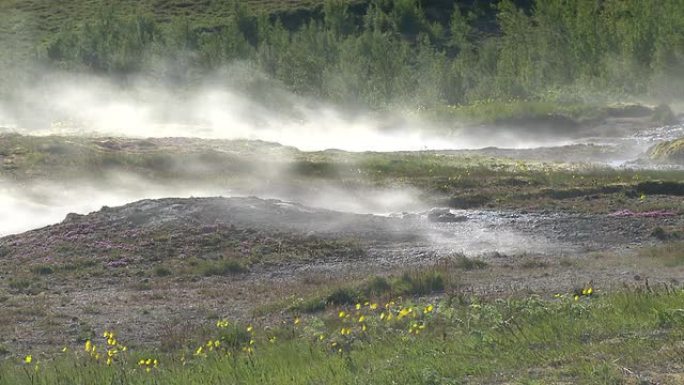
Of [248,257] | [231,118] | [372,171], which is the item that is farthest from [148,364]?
[231,118]

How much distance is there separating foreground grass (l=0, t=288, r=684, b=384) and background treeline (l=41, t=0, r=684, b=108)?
208 feet

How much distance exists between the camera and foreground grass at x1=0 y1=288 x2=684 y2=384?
11148mm

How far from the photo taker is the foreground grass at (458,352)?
11.1 meters

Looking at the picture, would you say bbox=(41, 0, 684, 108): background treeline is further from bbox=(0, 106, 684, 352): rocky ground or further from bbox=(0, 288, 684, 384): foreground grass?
bbox=(0, 288, 684, 384): foreground grass

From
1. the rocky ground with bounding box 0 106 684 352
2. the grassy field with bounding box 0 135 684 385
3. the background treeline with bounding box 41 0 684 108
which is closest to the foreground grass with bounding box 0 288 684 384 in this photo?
the grassy field with bounding box 0 135 684 385

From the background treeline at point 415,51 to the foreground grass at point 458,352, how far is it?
6352 centimetres

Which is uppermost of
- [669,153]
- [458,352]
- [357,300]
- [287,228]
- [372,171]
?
[669,153]

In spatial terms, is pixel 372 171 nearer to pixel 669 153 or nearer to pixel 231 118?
pixel 669 153

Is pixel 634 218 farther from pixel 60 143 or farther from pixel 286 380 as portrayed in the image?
pixel 60 143

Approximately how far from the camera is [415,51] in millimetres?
112375

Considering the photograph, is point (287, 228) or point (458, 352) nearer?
point (458, 352)

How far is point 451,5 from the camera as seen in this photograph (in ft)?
415

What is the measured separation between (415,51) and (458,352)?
10168 centimetres

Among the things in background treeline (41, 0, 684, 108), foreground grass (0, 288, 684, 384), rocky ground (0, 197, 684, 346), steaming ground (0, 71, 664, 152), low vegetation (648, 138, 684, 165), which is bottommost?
rocky ground (0, 197, 684, 346)
